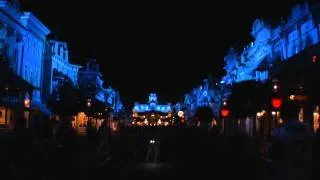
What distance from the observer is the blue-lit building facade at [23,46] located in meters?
48.5

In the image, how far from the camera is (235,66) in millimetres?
83000

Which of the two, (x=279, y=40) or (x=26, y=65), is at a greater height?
(x=279, y=40)

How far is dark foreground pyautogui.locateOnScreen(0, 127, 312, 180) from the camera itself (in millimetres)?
7875

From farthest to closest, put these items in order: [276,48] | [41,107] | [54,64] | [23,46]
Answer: [54,64]
[41,107]
[23,46]
[276,48]

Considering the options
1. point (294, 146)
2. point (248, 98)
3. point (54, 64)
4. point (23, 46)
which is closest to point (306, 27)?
point (248, 98)

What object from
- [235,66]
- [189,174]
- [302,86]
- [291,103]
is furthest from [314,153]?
[235,66]

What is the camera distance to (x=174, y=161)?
484 inches

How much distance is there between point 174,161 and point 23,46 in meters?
44.9

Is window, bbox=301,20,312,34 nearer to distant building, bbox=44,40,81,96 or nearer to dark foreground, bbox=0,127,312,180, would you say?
dark foreground, bbox=0,127,312,180

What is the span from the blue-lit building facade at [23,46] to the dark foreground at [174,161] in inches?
1004

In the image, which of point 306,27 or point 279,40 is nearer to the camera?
point 306,27

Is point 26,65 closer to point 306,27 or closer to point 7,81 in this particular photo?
point 7,81

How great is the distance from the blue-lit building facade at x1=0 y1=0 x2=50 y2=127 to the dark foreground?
25.5 m

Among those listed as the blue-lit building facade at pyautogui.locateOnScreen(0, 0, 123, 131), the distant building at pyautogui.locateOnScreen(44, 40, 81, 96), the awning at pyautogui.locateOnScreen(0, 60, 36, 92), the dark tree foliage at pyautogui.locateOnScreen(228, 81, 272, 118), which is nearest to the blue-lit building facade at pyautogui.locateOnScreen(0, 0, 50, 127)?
the blue-lit building facade at pyautogui.locateOnScreen(0, 0, 123, 131)
